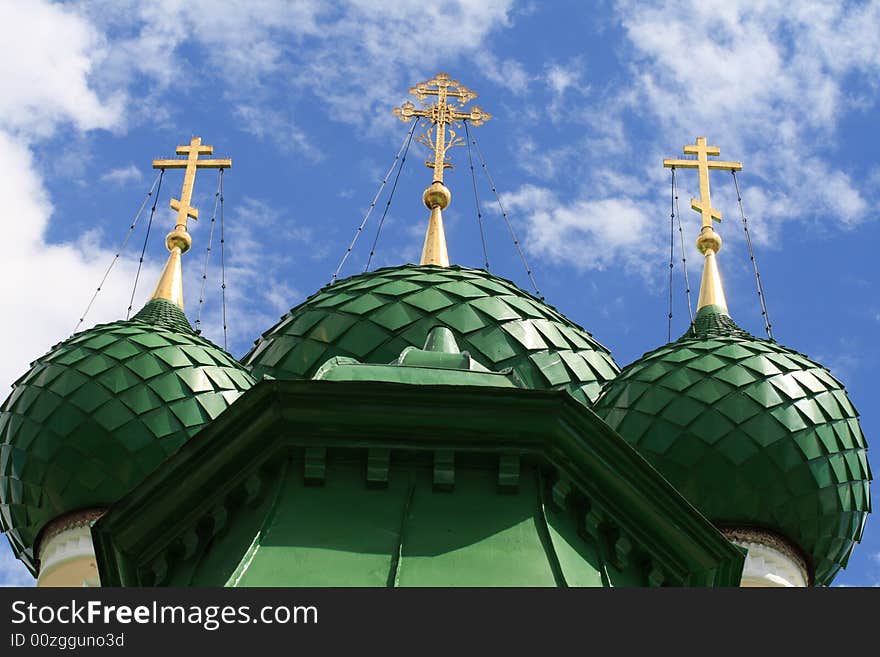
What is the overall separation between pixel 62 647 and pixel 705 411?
31.6ft

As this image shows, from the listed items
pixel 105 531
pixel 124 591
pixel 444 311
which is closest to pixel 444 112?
pixel 444 311

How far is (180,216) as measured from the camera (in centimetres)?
1702

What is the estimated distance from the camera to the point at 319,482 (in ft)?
21.0

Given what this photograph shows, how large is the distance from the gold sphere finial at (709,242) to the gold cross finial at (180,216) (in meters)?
5.03

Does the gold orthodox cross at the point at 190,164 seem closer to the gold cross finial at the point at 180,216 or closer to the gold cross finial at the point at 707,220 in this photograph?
the gold cross finial at the point at 180,216

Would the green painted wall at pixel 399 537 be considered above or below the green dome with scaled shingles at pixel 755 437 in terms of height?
below

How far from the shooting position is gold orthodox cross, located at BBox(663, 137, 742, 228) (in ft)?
55.9

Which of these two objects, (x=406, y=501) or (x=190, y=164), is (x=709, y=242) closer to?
(x=190, y=164)

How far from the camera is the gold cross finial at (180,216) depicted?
16078 mm

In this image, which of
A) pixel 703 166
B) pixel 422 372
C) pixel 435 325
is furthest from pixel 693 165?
pixel 422 372

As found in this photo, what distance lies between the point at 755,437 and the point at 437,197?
202 inches

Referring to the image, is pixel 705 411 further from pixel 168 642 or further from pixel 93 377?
pixel 168 642

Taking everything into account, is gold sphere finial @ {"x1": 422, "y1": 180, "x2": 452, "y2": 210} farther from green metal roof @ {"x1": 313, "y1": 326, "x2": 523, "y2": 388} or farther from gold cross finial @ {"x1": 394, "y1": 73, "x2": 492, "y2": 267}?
green metal roof @ {"x1": 313, "y1": 326, "x2": 523, "y2": 388}

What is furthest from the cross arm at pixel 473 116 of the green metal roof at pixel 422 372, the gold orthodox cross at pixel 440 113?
the green metal roof at pixel 422 372
